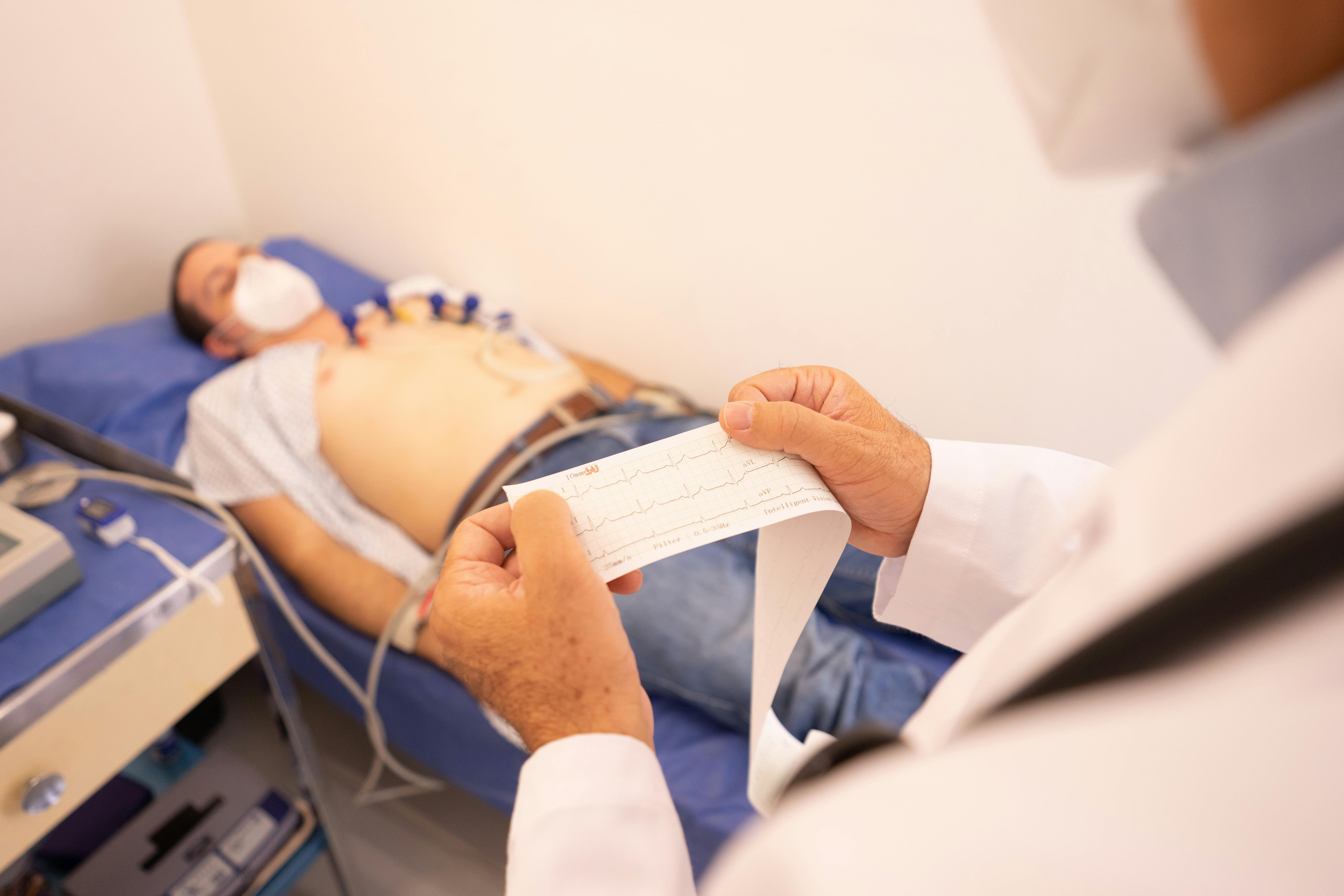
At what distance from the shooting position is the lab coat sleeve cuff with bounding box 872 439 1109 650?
66 cm

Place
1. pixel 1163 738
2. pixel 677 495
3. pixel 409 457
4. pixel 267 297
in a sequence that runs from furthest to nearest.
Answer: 1. pixel 267 297
2. pixel 409 457
3. pixel 677 495
4. pixel 1163 738

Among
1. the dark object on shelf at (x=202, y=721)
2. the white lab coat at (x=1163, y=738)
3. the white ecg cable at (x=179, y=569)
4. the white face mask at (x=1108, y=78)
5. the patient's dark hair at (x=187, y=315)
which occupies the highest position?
the white face mask at (x=1108, y=78)

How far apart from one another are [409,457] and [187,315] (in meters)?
0.65

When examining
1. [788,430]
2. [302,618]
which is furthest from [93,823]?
[788,430]

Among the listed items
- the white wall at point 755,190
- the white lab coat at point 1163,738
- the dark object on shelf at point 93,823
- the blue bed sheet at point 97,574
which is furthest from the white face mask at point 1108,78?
the dark object on shelf at point 93,823

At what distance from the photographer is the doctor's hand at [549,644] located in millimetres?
493

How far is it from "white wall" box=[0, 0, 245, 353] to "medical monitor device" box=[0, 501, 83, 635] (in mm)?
971

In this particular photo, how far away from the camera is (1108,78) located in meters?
0.32

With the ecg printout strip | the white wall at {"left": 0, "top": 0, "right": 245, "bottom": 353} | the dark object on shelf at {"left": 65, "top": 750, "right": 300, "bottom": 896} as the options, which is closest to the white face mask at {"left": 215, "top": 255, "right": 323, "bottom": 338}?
the white wall at {"left": 0, "top": 0, "right": 245, "bottom": 353}

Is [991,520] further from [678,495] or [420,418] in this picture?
[420,418]

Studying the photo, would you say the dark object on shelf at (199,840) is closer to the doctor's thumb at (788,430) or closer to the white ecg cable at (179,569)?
the white ecg cable at (179,569)

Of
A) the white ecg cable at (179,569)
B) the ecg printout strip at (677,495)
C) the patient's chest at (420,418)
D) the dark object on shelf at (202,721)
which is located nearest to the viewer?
the ecg printout strip at (677,495)

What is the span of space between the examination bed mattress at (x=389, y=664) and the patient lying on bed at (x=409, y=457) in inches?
1.5

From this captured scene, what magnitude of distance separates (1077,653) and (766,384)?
0.44m
